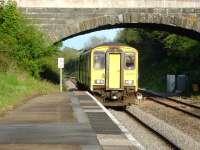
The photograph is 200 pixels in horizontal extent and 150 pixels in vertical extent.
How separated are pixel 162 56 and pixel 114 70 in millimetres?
42285

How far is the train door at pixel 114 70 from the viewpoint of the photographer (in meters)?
29.8

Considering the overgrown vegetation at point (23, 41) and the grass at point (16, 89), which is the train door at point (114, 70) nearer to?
the grass at point (16, 89)

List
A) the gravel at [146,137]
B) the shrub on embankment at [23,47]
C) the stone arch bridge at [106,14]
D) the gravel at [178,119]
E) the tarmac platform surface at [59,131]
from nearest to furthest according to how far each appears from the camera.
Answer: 1. the tarmac platform surface at [59,131]
2. the gravel at [146,137]
3. the gravel at [178,119]
4. the shrub on embankment at [23,47]
5. the stone arch bridge at [106,14]

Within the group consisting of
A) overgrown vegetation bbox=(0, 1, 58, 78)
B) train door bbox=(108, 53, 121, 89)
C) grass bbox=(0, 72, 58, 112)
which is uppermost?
overgrown vegetation bbox=(0, 1, 58, 78)

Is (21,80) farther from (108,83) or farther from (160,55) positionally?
(160,55)

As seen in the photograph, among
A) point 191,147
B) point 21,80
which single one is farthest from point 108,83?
point 191,147

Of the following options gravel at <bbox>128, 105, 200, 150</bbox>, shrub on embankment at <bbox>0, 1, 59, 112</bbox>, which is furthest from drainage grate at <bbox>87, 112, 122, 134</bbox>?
shrub on embankment at <bbox>0, 1, 59, 112</bbox>

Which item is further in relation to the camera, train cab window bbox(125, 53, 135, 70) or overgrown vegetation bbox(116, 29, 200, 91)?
overgrown vegetation bbox(116, 29, 200, 91)

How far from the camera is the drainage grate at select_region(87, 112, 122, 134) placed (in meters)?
14.9

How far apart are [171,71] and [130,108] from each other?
3074cm

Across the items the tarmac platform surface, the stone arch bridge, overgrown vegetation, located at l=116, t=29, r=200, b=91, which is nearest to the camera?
the tarmac platform surface

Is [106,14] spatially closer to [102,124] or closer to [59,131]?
[102,124]

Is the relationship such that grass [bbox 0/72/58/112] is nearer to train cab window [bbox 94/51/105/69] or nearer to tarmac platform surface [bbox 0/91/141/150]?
tarmac platform surface [bbox 0/91/141/150]

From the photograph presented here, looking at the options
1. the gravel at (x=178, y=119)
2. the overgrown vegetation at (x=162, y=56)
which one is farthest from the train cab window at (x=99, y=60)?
the overgrown vegetation at (x=162, y=56)
